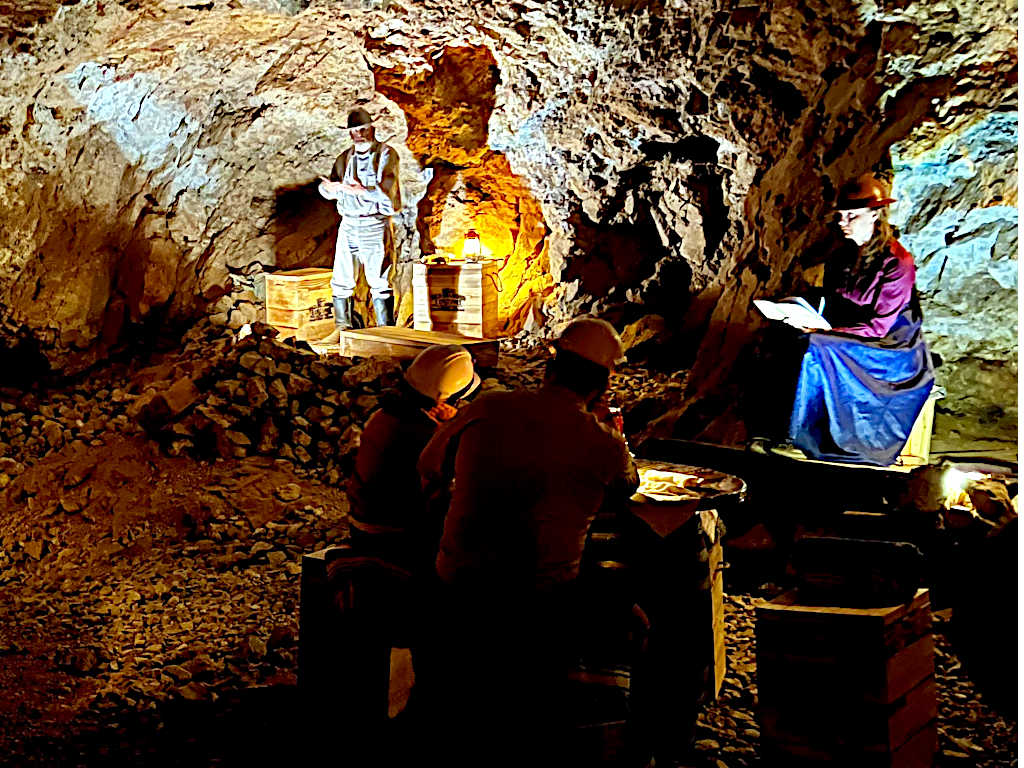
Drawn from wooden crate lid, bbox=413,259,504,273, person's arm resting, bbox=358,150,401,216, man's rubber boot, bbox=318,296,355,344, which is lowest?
man's rubber boot, bbox=318,296,355,344

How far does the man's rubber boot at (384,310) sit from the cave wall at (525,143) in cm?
189

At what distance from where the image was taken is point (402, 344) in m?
9.99

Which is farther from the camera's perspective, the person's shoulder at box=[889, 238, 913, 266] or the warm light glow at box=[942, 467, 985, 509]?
the person's shoulder at box=[889, 238, 913, 266]

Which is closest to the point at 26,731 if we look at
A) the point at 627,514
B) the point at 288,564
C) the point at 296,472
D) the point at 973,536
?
the point at 288,564

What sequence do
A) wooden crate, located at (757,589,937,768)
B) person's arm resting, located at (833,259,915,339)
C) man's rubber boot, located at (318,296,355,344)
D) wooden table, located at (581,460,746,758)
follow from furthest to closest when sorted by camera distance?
man's rubber boot, located at (318,296,355,344)
person's arm resting, located at (833,259,915,339)
wooden table, located at (581,460,746,758)
wooden crate, located at (757,589,937,768)

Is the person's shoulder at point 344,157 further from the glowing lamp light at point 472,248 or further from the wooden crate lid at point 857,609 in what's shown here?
the wooden crate lid at point 857,609

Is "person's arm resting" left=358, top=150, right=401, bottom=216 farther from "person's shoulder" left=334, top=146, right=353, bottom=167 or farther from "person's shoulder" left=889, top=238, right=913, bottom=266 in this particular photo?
"person's shoulder" left=889, top=238, right=913, bottom=266

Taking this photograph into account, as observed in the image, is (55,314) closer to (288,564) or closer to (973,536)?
(288,564)

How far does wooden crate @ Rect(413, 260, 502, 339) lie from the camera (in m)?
12.3

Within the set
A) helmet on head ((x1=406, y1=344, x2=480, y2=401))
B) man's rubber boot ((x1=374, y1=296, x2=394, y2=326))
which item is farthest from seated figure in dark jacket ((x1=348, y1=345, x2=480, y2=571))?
man's rubber boot ((x1=374, y1=296, x2=394, y2=326))

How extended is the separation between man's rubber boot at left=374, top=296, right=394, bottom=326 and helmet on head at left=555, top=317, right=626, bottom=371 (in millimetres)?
7970

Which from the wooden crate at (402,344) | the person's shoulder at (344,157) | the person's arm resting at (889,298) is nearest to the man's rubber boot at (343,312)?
the wooden crate at (402,344)

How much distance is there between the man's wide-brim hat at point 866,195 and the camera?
5.88 metres

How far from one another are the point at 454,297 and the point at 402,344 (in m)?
2.51
